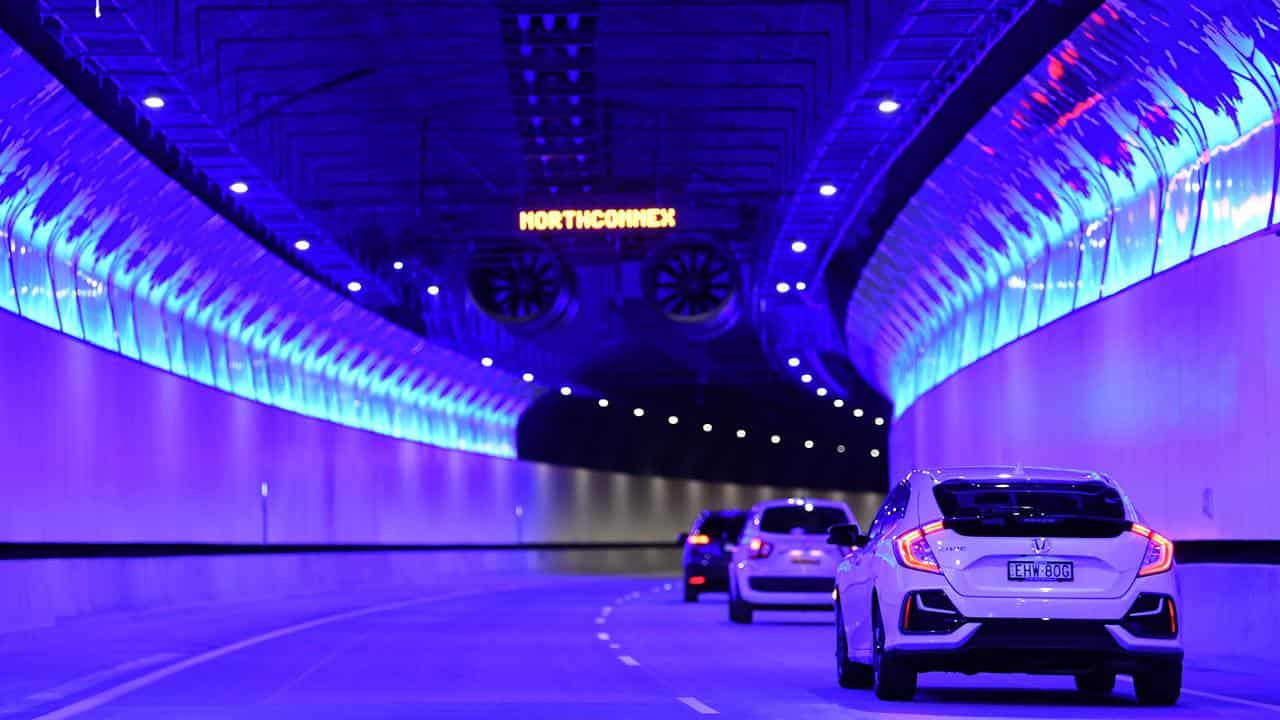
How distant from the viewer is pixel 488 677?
18.9 meters

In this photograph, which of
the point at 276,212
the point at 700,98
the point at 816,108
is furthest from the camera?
the point at 276,212

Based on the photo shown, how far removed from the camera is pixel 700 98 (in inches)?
1400

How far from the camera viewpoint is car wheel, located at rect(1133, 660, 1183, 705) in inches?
592

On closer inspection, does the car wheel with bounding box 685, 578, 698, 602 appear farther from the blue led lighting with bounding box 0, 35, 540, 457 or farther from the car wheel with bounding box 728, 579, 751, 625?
the car wheel with bounding box 728, 579, 751, 625

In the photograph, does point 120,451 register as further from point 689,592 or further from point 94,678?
point 94,678

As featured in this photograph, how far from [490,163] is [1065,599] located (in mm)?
27194

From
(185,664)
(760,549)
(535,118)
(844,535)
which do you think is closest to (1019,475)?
(844,535)

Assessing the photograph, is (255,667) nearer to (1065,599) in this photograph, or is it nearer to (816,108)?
(1065,599)

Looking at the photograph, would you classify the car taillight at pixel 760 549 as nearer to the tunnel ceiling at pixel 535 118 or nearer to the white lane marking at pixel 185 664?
the tunnel ceiling at pixel 535 118

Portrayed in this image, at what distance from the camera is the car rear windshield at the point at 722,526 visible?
44.1 m

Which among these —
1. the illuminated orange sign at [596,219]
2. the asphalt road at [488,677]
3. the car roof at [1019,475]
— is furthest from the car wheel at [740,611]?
the car roof at [1019,475]

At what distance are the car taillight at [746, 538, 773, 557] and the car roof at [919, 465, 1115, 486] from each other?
15.5m

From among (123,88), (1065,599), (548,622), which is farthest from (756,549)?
(1065,599)

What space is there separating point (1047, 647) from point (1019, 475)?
5.25 feet
